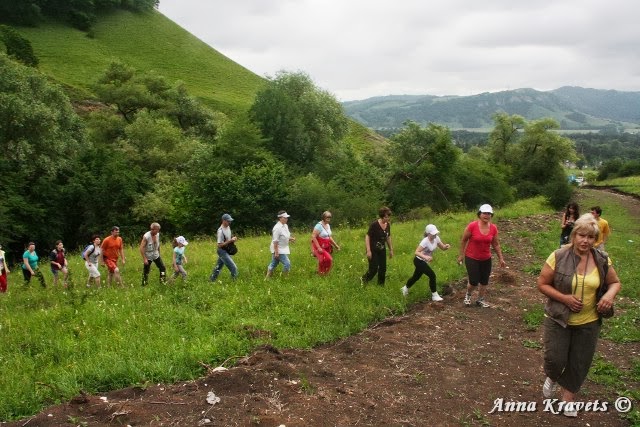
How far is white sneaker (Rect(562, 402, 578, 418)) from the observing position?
498 centimetres

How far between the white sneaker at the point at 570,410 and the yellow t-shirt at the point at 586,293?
103cm

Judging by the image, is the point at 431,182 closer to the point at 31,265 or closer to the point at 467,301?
the point at 467,301

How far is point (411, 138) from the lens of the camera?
146ft

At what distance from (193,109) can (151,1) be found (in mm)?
55129

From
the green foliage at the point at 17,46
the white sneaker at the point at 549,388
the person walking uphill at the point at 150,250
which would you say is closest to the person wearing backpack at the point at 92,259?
the person walking uphill at the point at 150,250

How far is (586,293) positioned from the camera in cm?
466

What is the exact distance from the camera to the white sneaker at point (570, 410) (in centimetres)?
498

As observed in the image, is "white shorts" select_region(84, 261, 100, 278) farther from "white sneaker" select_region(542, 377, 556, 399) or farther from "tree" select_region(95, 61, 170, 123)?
"tree" select_region(95, 61, 170, 123)

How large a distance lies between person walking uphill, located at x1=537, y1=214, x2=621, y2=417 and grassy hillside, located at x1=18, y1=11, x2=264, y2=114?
57.6 meters

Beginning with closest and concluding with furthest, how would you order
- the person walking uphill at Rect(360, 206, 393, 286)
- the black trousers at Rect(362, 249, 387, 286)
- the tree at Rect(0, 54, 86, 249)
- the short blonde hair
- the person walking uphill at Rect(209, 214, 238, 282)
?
the short blonde hair → the person walking uphill at Rect(360, 206, 393, 286) → the black trousers at Rect(362, 249, 387, 286) → the person walking uphill at Rect(209, 214, 238, 282) → the tree at Rect(0, 54, 86, 249)

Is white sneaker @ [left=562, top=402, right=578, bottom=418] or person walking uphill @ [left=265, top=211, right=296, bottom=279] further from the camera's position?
person walking uphill @ [left=265, top=211, right=296, bottom=279]

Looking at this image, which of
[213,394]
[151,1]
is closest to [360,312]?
[213,394]

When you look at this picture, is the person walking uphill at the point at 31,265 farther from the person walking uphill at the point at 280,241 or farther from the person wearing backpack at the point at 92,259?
the person walking uphill at the point at 280,241

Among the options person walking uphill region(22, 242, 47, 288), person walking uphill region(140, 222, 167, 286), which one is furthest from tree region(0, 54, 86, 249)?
person walking uphill region(140, 222, 167, 286)
